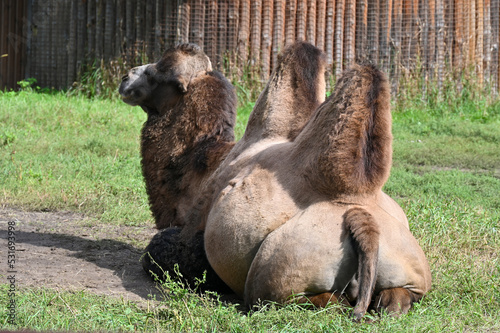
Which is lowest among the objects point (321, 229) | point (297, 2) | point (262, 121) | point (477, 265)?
point (477, 265)

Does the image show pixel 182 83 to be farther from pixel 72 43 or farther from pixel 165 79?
pixel 72 43

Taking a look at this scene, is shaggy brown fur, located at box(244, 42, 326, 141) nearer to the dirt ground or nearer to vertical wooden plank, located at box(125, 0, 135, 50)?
the dirt ground

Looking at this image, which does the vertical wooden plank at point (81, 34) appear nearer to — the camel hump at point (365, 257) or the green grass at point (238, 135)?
the green grass at point (238, 135)

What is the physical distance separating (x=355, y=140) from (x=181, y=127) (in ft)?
7.22

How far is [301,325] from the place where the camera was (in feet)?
11.7

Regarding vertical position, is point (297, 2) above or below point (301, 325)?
above

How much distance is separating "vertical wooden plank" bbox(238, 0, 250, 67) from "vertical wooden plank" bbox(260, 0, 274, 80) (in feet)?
0.90

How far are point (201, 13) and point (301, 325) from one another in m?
9.42

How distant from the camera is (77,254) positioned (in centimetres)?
559

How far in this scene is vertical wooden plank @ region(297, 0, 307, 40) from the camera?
1208cm

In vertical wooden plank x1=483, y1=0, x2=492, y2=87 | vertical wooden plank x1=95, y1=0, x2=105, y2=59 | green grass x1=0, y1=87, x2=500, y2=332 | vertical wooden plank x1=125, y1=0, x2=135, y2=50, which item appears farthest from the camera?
vertical wooden plank x1=95, y1=0, x2=105, y2=59

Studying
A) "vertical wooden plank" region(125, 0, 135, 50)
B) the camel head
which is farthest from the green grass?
the camel head

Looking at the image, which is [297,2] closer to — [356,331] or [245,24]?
[245,24]

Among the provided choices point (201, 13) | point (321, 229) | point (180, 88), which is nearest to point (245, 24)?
point (201, 13)
